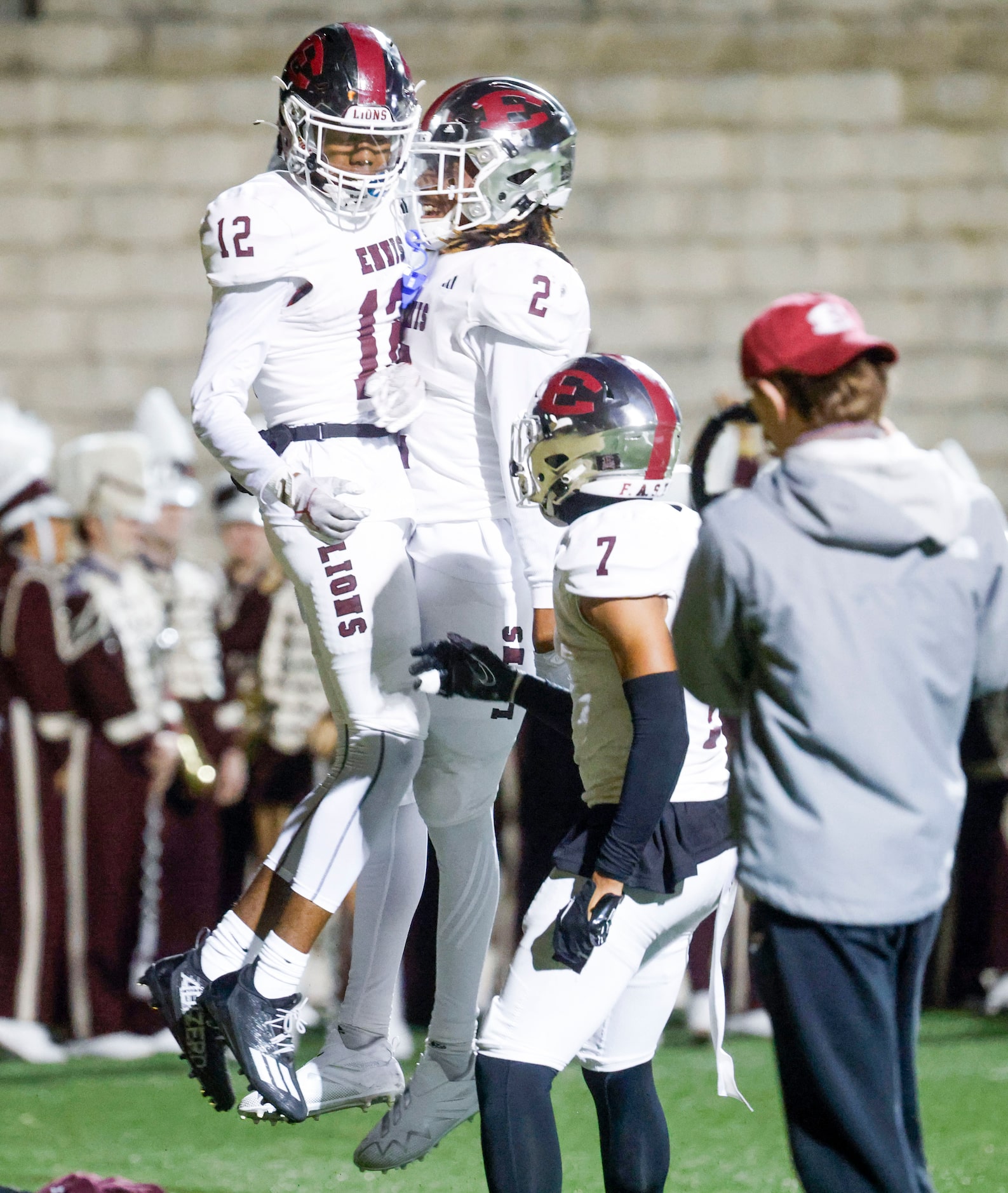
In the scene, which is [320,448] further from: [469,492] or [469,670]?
[469,670]

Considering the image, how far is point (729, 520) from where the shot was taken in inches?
101

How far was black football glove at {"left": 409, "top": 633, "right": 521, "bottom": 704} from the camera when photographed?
131 inches

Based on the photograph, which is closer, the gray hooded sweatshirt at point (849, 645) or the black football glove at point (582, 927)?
the gray hooded sweatshirt at point (849, 645)

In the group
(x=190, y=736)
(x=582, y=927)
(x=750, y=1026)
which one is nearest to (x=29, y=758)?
(x=190, y=736)

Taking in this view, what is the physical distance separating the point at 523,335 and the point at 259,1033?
138 cm

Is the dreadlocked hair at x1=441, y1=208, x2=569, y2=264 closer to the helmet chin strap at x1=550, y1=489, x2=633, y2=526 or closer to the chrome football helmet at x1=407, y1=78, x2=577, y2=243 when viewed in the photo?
the chrome football helmet at x1=407, y1=78, x2=577, y2=243

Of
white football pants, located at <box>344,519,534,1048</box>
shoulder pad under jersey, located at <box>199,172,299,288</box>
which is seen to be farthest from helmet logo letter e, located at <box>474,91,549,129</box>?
white football pants, located at <box>344,519,534,1048</box>

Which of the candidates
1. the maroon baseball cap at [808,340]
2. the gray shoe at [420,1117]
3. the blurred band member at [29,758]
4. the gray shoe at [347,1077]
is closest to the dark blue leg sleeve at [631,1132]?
the gray shoe at [420,1117]

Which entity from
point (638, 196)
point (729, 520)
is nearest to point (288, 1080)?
point (729, 520)

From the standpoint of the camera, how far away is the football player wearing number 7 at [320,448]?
11.2 ft

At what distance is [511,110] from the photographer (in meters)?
3.64

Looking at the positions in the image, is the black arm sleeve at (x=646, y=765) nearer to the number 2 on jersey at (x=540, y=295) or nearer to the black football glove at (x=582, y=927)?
the black football glove at (x=582, y=927)

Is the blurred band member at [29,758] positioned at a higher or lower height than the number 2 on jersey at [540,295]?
lower

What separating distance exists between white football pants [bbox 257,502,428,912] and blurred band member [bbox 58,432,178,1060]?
319 cm
